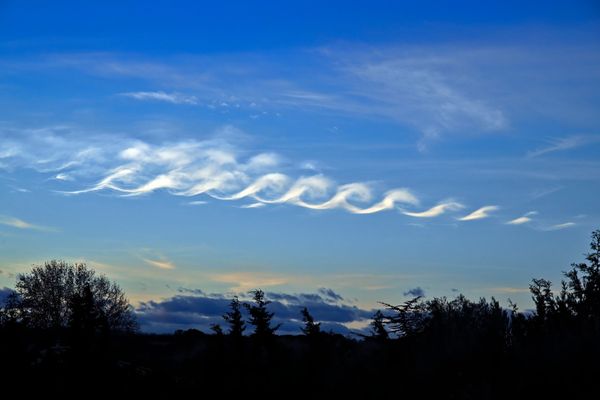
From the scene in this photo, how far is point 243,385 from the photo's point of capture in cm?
2914

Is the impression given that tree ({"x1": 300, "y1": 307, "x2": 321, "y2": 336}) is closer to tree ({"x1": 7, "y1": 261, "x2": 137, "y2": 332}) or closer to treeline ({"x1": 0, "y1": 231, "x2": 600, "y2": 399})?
treeline ({"x1": 0, "y1": 231, "x2": 600, "y2": 399})

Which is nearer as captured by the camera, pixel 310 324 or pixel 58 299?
pixel 310 324

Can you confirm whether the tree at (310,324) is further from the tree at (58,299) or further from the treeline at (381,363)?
the tree at (58,299)

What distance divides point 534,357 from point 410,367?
4623 millimetres

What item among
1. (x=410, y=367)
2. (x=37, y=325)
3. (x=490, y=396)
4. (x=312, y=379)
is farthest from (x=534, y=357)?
(x=37, y=325)

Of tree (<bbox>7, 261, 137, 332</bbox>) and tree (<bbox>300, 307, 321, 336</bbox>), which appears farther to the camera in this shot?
tree (<bbox>7, 261, 137, 332</bbox>)

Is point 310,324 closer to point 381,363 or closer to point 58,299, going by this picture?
point 381,363

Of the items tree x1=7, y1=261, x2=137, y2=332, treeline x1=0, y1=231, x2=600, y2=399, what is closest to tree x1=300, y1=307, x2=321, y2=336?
treeline x1=0, y1=231, x2=600, y2=399

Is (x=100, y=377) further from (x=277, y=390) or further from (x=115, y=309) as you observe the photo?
(x=115, y=309)

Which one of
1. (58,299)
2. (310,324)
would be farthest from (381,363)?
(58,299)

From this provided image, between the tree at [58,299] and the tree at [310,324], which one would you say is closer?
the tree at [310,324]

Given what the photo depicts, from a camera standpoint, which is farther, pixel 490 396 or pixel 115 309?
pixel 115 309

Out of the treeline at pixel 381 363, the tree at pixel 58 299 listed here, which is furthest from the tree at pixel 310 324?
the tree at pixel 58 299

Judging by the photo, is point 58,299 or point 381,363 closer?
point 381,363
